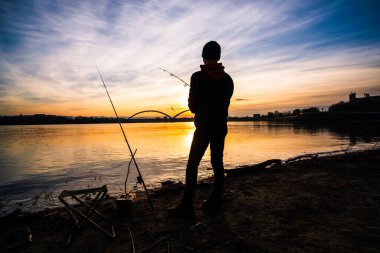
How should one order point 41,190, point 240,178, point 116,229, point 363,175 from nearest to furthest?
point 116,229 → point 363,175 → point 240,178 → point 41,190

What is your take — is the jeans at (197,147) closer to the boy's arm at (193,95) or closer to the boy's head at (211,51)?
the boy's arm at (193,95)

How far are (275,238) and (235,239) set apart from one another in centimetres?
58

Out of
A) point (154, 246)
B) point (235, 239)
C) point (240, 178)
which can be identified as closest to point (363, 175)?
point (240, 178)

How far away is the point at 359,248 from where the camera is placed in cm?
306

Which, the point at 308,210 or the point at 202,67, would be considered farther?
the point at 308,210

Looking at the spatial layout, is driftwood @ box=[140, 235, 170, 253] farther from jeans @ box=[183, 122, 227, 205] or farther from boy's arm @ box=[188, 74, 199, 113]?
boy's arm @ box=[188, 74, 199, 113]

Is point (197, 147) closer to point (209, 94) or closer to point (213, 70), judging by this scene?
point (209, 94)

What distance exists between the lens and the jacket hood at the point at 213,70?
428 centimetres

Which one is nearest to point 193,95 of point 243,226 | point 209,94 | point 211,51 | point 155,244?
point 209,94

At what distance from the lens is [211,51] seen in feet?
14.4

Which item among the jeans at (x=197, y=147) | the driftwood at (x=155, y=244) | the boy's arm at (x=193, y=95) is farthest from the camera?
the jeans at (x=197, y=147)

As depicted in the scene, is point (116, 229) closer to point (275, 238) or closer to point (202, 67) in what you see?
point (275, 238)

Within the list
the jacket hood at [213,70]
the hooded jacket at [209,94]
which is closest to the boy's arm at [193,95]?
the hooded jacket at [209,94]

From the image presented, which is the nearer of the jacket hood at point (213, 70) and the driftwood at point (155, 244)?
the driftwood at point (155, 244)
